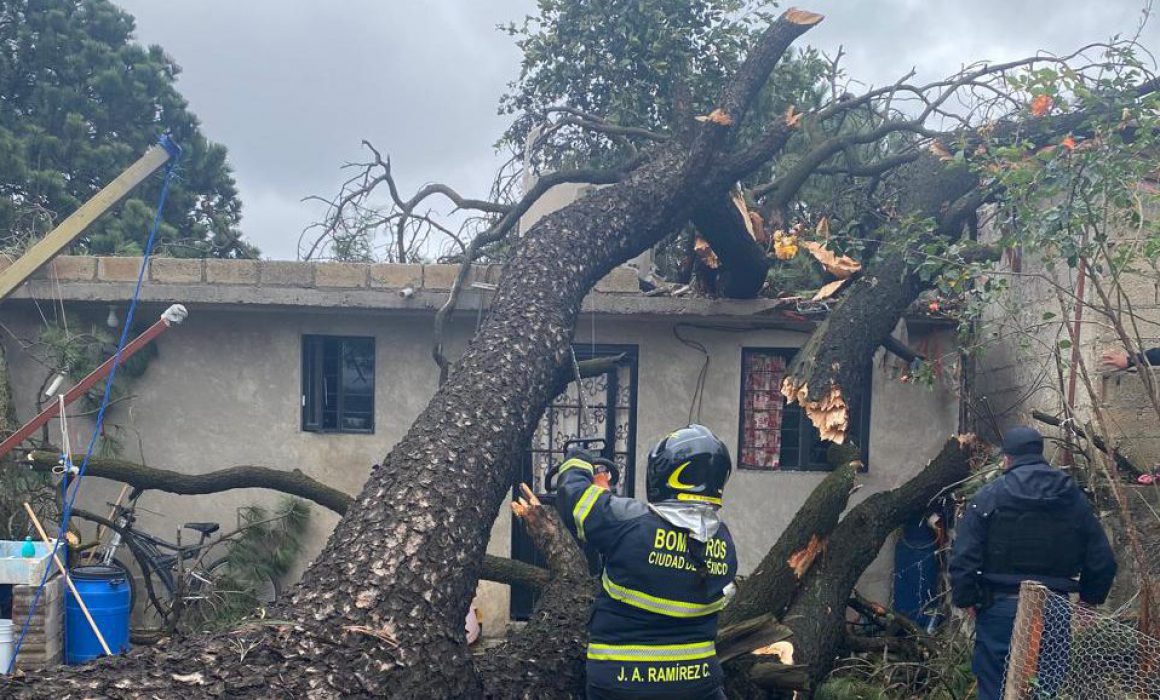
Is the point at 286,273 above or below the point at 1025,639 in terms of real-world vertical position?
above

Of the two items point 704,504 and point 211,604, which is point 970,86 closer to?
point 704,504

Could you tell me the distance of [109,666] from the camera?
A: 278 centimetres

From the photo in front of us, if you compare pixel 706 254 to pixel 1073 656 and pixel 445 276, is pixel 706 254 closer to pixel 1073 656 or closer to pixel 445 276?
pixel 445 276

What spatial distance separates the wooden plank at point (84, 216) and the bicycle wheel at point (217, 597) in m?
2.69

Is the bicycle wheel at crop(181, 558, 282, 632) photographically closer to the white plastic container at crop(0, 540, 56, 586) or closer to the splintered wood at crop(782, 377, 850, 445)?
the white plastic container at crop(0, 540, 56, 586)

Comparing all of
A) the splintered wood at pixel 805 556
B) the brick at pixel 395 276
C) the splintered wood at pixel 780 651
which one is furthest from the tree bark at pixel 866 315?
the brick at pixel 395 276

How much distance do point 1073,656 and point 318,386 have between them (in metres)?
5.74

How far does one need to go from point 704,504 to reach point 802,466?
443 cm

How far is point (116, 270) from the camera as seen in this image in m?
7.34

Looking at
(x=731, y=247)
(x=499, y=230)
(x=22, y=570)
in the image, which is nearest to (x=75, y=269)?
(x=22, y=570)

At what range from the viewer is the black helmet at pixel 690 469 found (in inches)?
145

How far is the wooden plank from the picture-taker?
197 inches

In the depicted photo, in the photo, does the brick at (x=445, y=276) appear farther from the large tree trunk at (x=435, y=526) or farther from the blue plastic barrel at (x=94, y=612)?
the blue plastic barrel at (x=94, y=612)

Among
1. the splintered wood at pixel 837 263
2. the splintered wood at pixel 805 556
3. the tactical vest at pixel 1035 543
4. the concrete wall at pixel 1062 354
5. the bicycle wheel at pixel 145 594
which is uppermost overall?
the splintered wood at pixel 837 263
